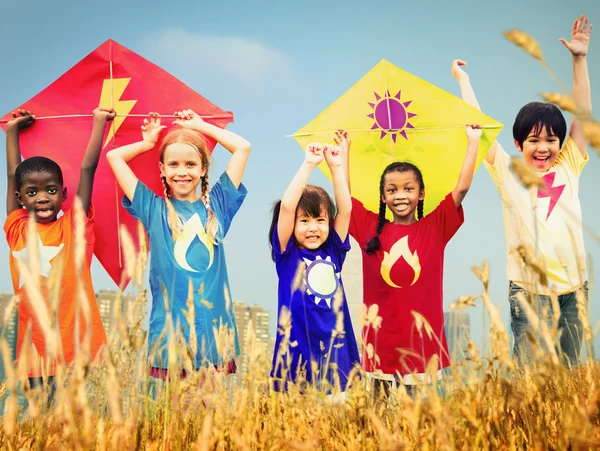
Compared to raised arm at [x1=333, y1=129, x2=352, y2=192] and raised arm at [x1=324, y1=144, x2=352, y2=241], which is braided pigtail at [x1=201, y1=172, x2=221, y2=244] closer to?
raised arm at [x1=324, y1=144, x2=352, y2=241]

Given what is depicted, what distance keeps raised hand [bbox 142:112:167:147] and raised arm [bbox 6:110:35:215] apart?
3.26ft

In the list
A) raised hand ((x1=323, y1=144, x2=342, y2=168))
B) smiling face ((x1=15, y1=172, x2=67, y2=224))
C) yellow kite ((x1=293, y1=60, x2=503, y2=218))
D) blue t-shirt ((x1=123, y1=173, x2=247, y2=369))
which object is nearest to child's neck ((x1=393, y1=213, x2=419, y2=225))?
yellow kite ((x1=293, y1=60, x2=503, y2=218))

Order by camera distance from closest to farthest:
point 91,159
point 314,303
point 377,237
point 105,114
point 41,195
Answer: point 314,303 < point 377,237 < point 41,195 < point 91,159 < point 105,114

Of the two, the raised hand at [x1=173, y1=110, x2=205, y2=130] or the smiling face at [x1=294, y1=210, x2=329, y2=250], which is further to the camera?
the raised hand at [x1=173, y1=110, x2=205, y2=130]

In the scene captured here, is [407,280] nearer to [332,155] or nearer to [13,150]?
[332,155]

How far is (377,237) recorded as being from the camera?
4207mm

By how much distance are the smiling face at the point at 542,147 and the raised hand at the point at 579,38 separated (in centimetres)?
62

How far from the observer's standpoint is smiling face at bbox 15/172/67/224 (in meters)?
4.39

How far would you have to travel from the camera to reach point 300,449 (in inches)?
42.1

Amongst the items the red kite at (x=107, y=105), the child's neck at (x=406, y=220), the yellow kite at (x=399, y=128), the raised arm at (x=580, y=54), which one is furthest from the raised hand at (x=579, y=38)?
the red kite at (x=107, y=105)

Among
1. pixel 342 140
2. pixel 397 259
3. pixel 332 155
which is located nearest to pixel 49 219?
pixel 332 155

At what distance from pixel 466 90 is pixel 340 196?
1556 millimetres

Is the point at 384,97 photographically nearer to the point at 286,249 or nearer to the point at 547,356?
the point at 286,249

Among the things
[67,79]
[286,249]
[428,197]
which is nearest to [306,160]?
[286,249]
